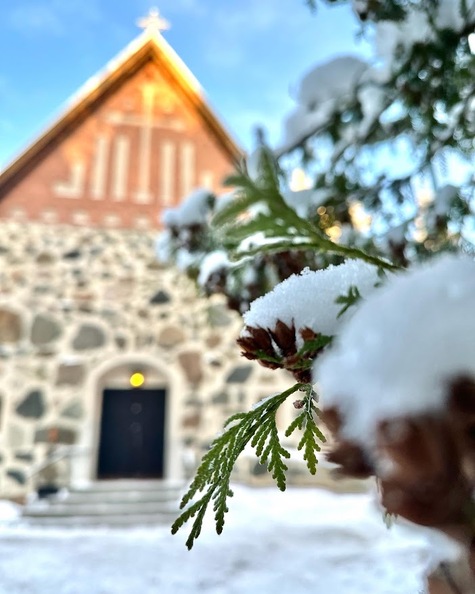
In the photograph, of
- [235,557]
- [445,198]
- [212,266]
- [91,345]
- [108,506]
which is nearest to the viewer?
[212,266]

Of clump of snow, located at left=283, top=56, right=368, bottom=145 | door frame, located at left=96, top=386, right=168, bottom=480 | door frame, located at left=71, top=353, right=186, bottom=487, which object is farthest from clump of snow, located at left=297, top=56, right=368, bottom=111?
door frame, located at left=96, top=386, right=168, bottom=480

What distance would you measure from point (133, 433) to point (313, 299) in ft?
17.7

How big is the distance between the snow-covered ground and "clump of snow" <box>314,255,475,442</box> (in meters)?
1.95

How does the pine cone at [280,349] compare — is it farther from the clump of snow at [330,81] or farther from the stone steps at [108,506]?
the stone steps at [108,506]

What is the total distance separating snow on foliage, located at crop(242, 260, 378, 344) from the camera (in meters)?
0.38

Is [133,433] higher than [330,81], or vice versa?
[330,81]

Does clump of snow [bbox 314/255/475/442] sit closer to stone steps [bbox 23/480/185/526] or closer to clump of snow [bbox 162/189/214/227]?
clump of snow [bbox 162/189/214/227]

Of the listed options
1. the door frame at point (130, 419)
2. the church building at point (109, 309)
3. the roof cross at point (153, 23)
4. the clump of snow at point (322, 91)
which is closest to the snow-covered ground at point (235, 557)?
the church building at point (109, 309)

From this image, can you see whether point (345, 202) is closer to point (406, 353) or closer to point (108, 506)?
point (406, 353)

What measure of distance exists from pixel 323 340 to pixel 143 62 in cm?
664

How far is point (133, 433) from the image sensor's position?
215 inches

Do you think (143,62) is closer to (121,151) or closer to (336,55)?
(121,151)

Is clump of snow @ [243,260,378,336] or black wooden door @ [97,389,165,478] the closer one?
clump of snow @ [243,260,378,336]

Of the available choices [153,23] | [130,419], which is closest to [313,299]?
[130,419]
